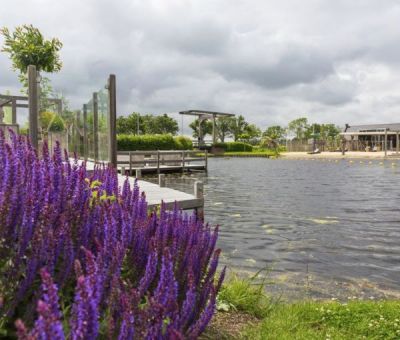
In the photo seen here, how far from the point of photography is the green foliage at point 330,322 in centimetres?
384

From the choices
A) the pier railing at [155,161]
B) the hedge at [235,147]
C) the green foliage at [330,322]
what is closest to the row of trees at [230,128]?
the hedge at [235,147]

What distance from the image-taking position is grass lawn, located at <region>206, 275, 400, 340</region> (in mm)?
3752

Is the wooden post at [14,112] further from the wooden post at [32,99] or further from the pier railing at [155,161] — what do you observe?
the pier railing at [155,161]

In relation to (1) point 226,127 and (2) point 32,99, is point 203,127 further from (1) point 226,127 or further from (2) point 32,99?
(2) point 32,99

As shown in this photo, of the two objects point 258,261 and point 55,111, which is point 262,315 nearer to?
point 258,261

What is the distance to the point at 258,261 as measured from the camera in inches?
328

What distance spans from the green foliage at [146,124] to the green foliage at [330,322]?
94.7 metres

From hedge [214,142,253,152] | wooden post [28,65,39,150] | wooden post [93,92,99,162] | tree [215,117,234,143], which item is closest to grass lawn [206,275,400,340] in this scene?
wooden post [28,65,39,150]

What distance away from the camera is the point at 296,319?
4277mm

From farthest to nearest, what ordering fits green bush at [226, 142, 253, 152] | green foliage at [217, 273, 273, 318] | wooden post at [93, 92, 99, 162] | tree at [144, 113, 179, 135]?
1. tree at [144, 113, 179, 135]
2. green bush at [226, 142, 253, 152]
3. wooden post at [93, 92, 99, 162]
4. green foliage at [217, 273, 273, 318]

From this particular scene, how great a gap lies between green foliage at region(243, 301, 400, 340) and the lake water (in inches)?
54.1

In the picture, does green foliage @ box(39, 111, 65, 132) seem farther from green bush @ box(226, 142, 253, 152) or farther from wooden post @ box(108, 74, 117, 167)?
green bush @ box(226, 142, 253, 152)

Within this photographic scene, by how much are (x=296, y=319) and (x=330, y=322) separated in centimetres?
44

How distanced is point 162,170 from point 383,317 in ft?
83.0
